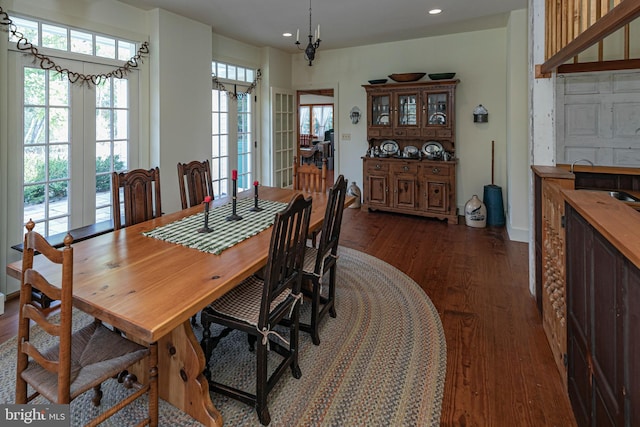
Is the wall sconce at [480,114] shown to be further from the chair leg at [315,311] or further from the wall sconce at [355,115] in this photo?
the chair leg at [315,311]

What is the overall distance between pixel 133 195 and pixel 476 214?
4.29m

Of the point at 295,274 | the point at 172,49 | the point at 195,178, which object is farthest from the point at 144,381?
the point at 172,49

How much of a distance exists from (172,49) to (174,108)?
65 cm

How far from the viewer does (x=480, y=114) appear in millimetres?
5316

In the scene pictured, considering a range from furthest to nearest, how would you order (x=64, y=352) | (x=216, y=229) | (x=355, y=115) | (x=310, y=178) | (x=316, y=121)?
→ (x=316, y=121)
(x=355, y=115)
(x=310, y=178)
(x=216, y=229)
(x=64, y=352)

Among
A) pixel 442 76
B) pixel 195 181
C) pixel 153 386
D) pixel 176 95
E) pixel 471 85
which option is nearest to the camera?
pixel 153 386

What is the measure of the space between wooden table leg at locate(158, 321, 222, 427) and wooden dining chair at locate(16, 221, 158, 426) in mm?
143

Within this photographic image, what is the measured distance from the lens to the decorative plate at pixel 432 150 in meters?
5.61

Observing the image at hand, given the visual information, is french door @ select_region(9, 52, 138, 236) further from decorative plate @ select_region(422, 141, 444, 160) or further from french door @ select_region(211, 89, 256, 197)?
decorative plate @ select_region(422, 141, 444, 160)

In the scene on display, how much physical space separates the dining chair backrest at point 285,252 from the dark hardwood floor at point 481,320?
3.22 ft

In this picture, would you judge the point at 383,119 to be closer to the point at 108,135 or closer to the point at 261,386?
the point at 108,135

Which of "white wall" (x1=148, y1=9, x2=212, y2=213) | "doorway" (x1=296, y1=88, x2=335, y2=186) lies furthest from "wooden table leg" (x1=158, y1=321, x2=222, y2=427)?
"doorway" (x1=296, y1=88, x2=335, y2=186)

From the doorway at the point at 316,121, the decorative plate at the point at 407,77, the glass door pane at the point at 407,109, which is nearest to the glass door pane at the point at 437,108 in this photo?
the glass door pane at the point at 407,109

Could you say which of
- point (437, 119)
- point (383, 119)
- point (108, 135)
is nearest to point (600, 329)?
point (108, 135)
